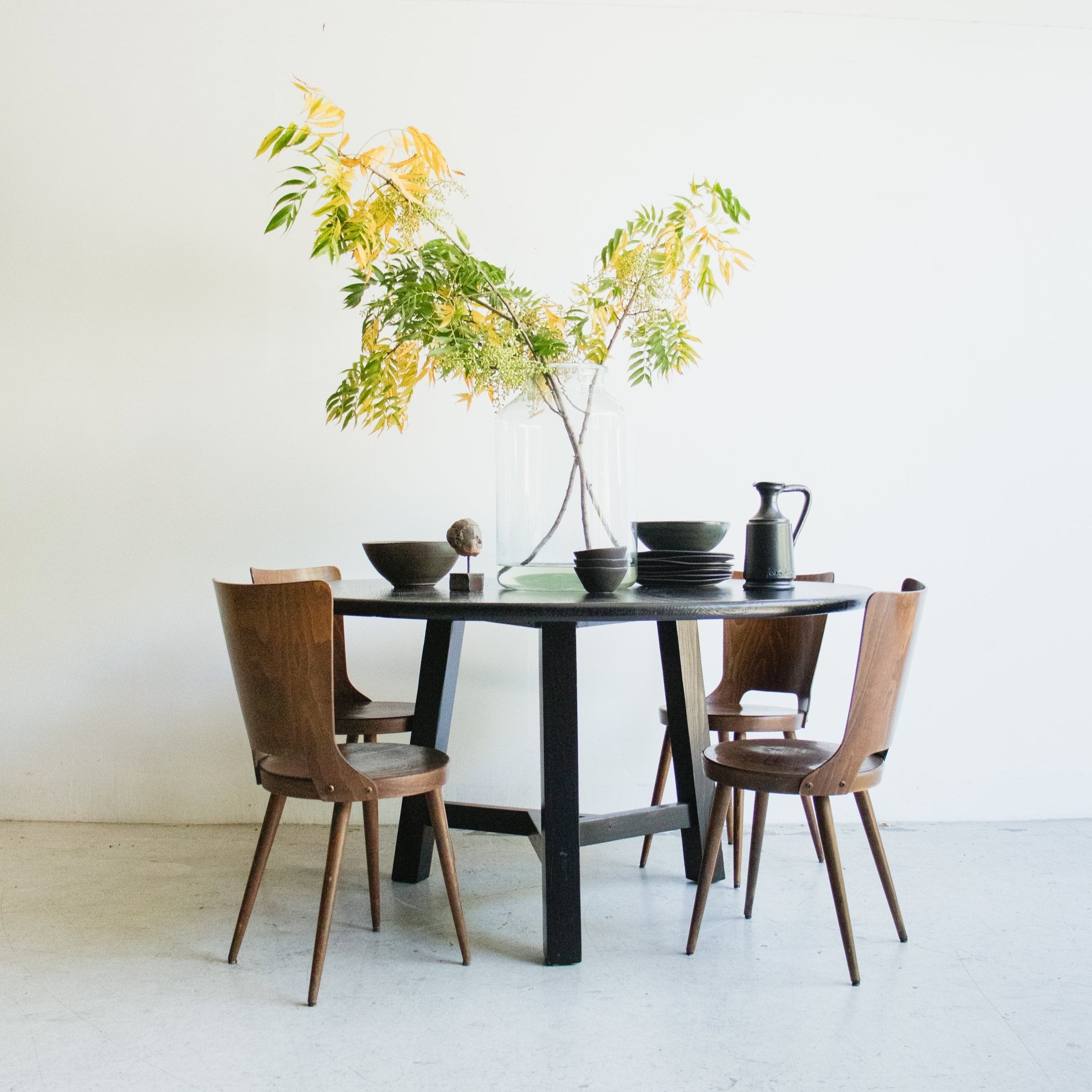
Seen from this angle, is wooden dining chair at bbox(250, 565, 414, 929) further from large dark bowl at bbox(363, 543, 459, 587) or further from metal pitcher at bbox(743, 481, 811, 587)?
metal pitcher at bbox(743, 481, 811, 587)

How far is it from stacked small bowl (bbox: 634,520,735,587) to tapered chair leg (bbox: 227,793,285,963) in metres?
1.04

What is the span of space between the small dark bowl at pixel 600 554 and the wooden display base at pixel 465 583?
295mm

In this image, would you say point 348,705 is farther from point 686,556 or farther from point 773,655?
point 773,655

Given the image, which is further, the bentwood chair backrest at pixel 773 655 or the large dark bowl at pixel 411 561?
the bentwood chair backrest at pixel 773 655

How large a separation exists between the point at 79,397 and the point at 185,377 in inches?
15.3

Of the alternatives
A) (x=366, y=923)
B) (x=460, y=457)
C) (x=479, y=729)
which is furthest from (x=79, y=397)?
(x=366, y=923)

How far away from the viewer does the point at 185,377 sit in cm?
333

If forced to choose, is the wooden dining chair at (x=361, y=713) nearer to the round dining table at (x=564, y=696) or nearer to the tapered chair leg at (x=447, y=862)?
the round dining table at (x=564, y=696)

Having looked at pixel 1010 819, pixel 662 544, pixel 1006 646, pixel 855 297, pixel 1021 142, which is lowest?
pixel 1010 819

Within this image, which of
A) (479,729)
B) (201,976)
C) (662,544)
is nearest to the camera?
(201,976)

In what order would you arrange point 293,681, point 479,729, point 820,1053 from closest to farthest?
point 820,1053 → point 293,681 → point 479,729

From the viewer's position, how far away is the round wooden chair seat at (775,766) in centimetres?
200

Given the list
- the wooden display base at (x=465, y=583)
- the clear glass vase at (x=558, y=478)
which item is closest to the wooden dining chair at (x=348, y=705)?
the wooden display base at (x=465, y=583)

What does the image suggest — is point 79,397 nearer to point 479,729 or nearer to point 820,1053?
point 479,729
